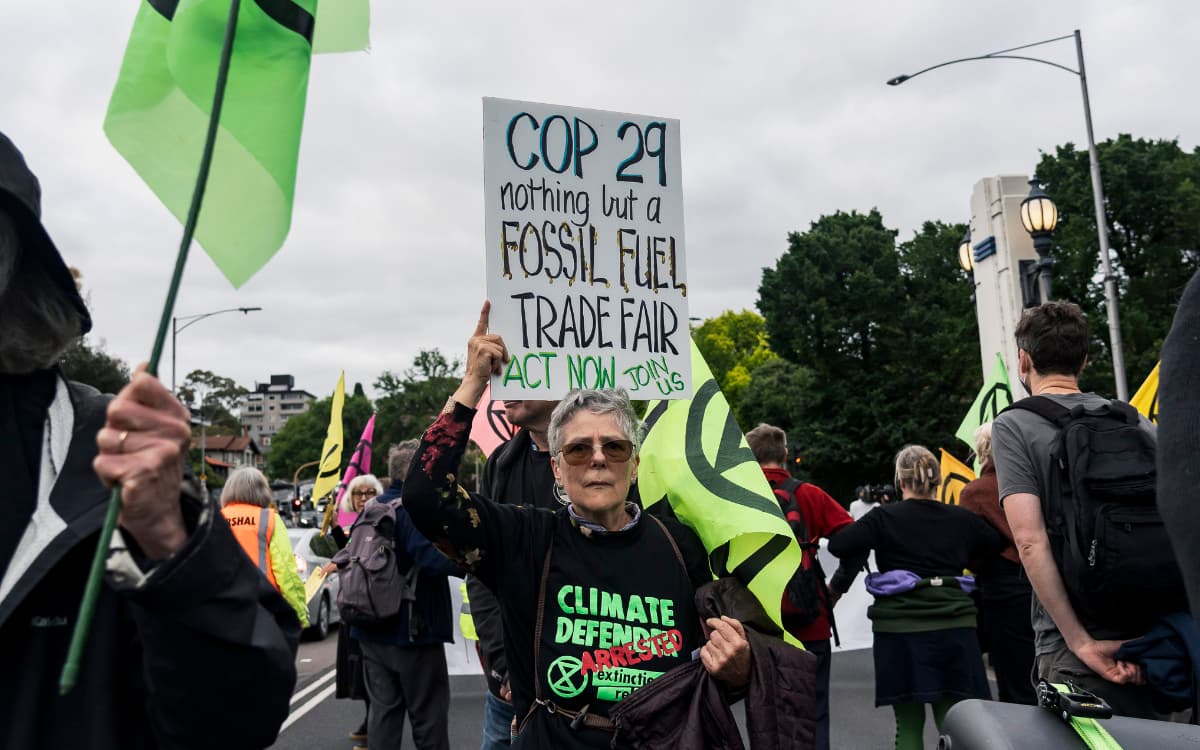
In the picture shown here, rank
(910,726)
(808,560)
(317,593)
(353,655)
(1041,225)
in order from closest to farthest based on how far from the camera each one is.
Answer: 1. (910,726)
2. (808,560)
3. (353,655)
4. (1041,225)
5. (317,593)

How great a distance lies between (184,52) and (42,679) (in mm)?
1010

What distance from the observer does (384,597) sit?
614 centimetres

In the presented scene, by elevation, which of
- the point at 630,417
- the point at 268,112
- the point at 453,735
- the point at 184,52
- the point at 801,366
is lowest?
the point at 453,735

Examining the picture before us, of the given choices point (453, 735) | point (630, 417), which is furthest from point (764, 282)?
point (630, 417)

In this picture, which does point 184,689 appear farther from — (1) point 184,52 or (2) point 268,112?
(1) point 184,52

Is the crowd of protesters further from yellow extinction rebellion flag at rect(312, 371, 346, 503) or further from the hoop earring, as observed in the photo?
yellow extinction rebellion flag at rect(312, 371, 346, 503)

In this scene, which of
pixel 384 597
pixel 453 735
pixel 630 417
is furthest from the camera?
pixel 453 735

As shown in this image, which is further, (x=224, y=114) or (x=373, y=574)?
(x=373, y=574)

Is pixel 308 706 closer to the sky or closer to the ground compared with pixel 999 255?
closer to the ground

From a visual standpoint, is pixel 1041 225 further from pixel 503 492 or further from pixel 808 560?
pixel 503 492

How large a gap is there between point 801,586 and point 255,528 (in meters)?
3.98

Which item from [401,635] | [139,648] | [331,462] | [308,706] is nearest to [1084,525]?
[139,648]

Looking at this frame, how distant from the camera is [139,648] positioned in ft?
4.67

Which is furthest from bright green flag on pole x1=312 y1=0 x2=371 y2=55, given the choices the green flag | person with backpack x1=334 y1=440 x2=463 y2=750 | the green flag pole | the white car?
the white car
